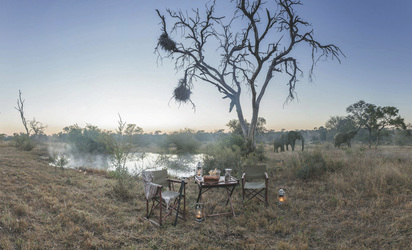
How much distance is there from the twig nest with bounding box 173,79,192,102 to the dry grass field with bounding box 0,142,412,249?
29.7 ft

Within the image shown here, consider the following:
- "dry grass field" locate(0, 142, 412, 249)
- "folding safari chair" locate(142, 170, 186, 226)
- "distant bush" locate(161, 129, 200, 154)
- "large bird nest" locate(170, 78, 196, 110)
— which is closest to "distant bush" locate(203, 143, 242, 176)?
"dry grass field" locate(0, 142, 412, 249)

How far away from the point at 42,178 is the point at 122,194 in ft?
9.50

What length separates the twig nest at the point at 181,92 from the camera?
15160 millimetres

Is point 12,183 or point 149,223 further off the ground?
point 12,183

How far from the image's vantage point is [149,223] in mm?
4621

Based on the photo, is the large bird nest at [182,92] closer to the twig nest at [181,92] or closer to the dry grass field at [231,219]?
the twig nest at [181,92]

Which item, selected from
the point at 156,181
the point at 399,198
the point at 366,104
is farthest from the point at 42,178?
the point at 366,104

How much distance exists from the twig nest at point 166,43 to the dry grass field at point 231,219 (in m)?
10.2

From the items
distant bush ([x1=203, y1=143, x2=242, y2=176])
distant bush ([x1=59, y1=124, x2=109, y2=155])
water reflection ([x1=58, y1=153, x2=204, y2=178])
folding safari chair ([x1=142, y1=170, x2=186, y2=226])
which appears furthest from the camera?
distant bush ([x1=59, y1=124, x2=109, y2=155])

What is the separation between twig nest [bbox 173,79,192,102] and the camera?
49.7 feet

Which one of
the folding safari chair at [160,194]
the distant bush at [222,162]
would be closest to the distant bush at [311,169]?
the distant bush at [222,162]

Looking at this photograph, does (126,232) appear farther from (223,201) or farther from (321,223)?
(321,223)

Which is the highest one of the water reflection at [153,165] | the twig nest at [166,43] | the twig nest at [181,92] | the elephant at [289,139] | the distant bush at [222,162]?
the twig nest at [166,43]

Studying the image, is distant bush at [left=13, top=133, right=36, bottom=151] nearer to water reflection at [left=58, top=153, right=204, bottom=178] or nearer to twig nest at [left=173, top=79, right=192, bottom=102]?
water reflection at [left=58, top=153, right=204, bottom=178]
